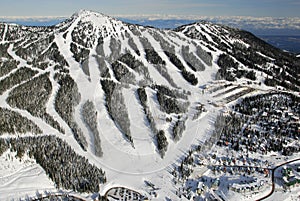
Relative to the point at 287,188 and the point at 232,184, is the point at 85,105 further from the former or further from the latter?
the point at 287,188

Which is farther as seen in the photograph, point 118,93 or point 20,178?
point 118,93

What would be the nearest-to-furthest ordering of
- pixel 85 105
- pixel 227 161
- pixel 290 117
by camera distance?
1. pixel 227 161
2. pixel 290 117
3. pixel 85 105

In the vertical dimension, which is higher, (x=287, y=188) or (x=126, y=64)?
(x=126, y=64)

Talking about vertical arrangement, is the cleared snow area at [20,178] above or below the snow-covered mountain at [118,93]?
below

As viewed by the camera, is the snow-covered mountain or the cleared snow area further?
the snow-covered mountain

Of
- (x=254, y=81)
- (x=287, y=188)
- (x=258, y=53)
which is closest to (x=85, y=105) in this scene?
(x=287, y=188)

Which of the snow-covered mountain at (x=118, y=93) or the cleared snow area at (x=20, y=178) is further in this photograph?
the snow-covered mountain at (x=118, y=93)

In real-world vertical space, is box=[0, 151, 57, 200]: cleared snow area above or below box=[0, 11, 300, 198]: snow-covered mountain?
below

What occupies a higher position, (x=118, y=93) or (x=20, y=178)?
(x=118, y=93)
